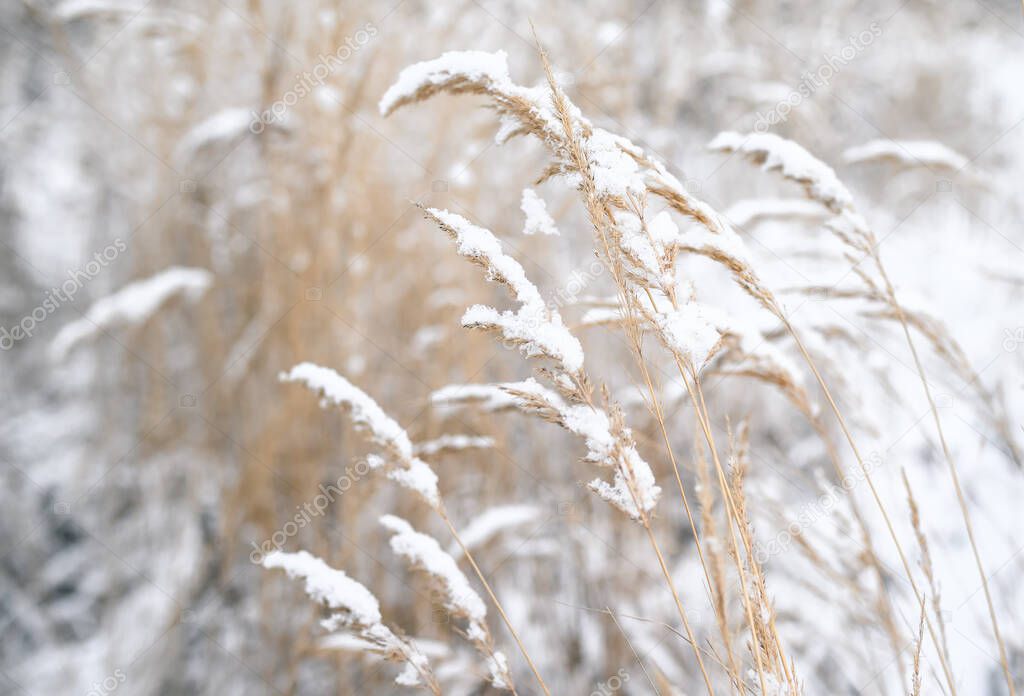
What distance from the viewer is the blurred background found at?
1617 mm

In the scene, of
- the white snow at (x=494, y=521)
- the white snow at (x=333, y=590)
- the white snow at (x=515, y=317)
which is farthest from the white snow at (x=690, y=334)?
the white snow at (x=494, y=521)

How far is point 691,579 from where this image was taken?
190 cm

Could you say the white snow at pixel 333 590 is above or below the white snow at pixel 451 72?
below

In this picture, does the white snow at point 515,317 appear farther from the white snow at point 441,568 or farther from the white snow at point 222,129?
the white snow at point 222,129

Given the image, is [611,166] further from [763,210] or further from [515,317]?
[763,210]

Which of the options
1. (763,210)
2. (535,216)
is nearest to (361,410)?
(535,216)

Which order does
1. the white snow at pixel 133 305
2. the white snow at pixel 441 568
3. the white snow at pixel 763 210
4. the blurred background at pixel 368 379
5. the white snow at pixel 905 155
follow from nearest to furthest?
1. the white snow at pixel 441 568
2. the white snow at pixel 905 155
3. the white snow at pixel 763 210
4. the blurred background at pixel 368 379
5. the white snow at pixel 133 305

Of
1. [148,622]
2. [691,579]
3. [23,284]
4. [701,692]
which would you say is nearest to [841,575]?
[701,692]

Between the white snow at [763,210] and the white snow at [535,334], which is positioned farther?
the white snow at [763,210]

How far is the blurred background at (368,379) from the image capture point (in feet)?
5.31

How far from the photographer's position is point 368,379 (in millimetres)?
2203

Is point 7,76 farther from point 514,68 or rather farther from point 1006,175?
point 1006,175

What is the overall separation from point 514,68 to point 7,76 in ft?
10.5

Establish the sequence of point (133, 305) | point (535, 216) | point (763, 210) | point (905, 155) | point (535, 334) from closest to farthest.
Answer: point (535, 334) → point (535, 216) → point (905, 155) → point (763, 210) → point (133, 305)
